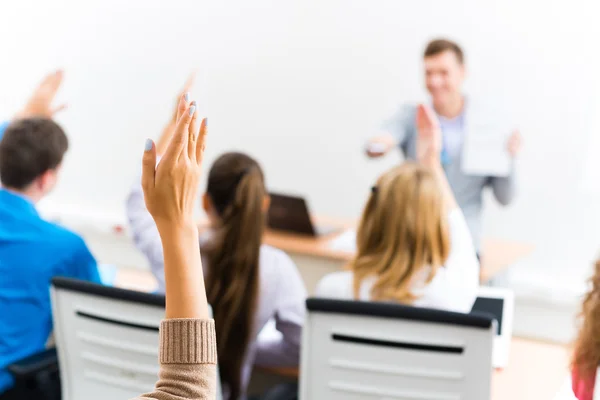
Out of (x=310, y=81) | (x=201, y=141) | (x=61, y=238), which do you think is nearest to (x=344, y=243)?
(x=61, y=238)

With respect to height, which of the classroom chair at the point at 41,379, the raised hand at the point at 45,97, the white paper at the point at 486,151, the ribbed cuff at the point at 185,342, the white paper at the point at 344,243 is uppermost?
the raised hand at the point at 45,97

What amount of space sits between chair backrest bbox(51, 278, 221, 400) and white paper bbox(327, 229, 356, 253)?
110cm

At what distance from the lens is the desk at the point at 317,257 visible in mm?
2906

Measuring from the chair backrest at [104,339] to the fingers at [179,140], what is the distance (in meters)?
1.13

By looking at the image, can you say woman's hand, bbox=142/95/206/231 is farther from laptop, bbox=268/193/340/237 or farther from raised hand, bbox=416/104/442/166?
laptop, bbox=268/193/340/237

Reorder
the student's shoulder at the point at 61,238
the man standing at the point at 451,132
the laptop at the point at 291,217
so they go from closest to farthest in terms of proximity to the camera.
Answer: the student's shoulder at the point at 61,238 → the laptop at the point at 291,217 → the man standing at the point at 451,132

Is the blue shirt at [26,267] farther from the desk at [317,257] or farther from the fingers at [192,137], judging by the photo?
the fingers at [192,137]

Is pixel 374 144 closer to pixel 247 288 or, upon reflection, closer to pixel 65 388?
pixel 247 288

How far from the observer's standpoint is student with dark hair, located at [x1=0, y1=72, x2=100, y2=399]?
229 centimetres

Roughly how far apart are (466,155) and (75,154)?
11.0 ft

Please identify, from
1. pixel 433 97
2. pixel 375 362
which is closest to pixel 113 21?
pixel 433 97

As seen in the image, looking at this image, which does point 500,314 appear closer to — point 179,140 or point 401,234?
point 401,234

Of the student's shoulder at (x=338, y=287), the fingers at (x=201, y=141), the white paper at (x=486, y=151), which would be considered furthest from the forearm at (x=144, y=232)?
the fingers at (x=201, y=141)


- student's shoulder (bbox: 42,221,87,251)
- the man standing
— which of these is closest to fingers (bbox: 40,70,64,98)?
student's shoulder (bbox: 42,221,87,251)
